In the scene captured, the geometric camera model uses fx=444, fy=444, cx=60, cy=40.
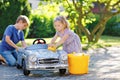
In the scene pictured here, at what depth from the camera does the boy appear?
38.3 feet

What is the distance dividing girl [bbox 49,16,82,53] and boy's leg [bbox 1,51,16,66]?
5.69 ft

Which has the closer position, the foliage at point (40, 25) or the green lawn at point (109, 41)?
the green lawn at point (109, 41)

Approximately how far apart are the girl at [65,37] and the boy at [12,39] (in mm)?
1234

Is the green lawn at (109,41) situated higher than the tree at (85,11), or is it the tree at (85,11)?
the tree at (85,11)

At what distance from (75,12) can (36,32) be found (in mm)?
11409

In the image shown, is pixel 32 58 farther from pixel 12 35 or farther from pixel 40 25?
pixel 40 25

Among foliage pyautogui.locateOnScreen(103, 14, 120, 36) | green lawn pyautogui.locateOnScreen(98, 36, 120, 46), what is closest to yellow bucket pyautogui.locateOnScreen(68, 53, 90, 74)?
green lawn pyautogui.locateOnScreen(98, 36, 120, 46)

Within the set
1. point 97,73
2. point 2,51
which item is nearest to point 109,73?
point 97,73

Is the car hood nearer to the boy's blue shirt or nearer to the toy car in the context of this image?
the toy car

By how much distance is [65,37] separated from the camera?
34.6ft

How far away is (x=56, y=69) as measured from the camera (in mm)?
10188

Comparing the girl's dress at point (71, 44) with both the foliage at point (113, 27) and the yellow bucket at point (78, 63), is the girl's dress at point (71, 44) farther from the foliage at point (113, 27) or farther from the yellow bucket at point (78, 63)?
the foliage at point (113, 27)

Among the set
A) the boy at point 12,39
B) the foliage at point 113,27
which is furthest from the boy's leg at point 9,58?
the foliage at point 113,27

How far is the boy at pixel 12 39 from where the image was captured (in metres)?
11.7
